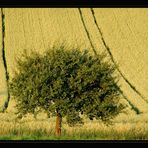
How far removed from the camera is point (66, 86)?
988 inches

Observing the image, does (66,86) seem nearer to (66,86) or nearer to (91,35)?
(66,86)

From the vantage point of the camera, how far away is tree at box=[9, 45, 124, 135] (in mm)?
24891

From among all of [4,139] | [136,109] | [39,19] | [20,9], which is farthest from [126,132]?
[20,9]

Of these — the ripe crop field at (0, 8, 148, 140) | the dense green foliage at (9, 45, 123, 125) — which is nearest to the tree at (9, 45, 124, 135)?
the dense green foliage at (9, 45, 123, 125)

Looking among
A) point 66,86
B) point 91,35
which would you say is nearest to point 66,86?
point 66,86

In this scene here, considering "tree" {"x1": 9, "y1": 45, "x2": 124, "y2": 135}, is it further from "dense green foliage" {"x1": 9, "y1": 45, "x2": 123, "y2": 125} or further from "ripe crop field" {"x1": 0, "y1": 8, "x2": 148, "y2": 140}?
"ripe crop field" {"x1": 0, "y1": 8, "x2": 148, "y2": 140}

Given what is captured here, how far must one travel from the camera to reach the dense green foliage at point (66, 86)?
24.9m

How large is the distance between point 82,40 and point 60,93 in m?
31.9

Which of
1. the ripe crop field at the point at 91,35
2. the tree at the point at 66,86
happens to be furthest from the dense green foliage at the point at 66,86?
the ripe crop field at the point at 91,35

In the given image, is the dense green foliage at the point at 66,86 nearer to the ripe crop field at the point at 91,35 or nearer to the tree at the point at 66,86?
the tree at the point at 66,86

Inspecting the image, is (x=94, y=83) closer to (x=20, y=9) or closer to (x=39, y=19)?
(x=39, y=19)

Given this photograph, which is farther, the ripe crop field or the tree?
the ripe crop field

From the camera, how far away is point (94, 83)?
2575cm

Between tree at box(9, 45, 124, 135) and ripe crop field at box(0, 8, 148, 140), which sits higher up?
ripe crop field at box(0, 8, 148, 140)
